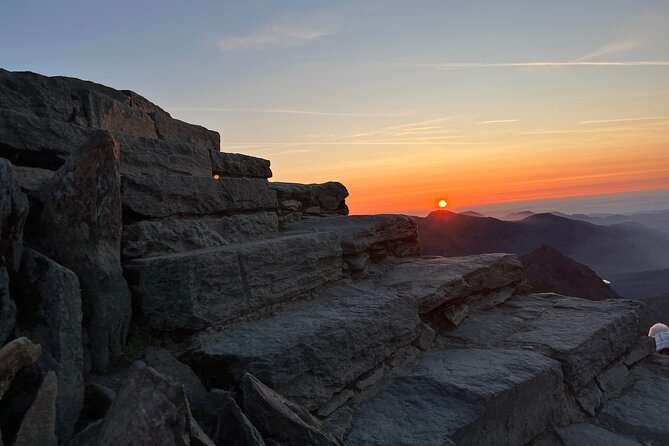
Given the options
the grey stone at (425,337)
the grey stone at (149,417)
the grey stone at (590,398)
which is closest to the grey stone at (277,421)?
the grey stone at (149,417)

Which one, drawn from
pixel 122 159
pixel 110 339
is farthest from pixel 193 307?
pixel 122 159

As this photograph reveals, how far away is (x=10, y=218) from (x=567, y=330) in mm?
5245

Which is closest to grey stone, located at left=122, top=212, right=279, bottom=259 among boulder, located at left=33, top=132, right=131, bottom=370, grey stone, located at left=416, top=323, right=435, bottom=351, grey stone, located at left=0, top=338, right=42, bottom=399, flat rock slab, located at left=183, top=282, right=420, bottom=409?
boulder, located at left=33, top=132, right=131, bottom=370

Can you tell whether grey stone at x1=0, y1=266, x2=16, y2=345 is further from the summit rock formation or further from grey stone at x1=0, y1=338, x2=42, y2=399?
grey stone at x1=0, y1=338, x2=42, y2=399

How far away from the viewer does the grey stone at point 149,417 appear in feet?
6.93

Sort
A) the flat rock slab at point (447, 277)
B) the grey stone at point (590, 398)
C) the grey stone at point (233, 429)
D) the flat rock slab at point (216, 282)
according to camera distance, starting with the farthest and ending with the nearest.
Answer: the flat rock slab at point (447, 277) < the grey stone at point (590, 398) < the flat rock slab at point (216, 282) < the grey stone at point (233, 429)

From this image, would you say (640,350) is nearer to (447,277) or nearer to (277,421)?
(447,277)

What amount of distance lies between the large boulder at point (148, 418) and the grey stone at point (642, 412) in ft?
12.8

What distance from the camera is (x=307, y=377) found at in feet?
11.1

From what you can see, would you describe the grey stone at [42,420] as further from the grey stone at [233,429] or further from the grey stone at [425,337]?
the grey stone at [425,337]

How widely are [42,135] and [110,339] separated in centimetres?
181

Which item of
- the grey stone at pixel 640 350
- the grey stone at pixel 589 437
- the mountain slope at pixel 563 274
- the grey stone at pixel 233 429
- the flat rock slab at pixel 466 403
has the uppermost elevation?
the grey stone at pixel 233 429

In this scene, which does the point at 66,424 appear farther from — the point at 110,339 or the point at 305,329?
the point at 305,329

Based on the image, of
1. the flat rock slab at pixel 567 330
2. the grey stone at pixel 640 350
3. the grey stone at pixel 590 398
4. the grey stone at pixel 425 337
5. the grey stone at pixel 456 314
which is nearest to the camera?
the grey stone at pixel 590 398
